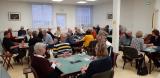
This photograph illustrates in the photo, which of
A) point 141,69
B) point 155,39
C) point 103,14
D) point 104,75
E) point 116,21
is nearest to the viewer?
point 104,75

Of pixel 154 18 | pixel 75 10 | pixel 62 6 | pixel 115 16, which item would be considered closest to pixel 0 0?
pixel 62 6

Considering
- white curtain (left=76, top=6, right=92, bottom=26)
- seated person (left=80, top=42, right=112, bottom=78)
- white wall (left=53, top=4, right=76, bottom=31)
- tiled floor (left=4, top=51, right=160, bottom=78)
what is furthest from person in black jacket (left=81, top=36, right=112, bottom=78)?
white curtain (left=76, top=6, right=92, bottom=26)

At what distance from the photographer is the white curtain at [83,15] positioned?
1309 centimetres

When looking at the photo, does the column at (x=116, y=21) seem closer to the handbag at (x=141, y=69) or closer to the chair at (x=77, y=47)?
the chair at (x=77, y=47)

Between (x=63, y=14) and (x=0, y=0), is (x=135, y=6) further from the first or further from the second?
(x=0, y=0)

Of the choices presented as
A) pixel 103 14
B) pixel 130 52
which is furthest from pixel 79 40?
pixel 103 14

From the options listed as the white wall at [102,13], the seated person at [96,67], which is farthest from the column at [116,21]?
the white wall at [102,13]

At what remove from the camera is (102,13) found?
503 inches

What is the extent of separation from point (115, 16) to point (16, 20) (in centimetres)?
663

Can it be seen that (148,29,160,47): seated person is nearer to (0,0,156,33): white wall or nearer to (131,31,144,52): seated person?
(131,31,144,52): seated person

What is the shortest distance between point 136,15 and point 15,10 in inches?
288

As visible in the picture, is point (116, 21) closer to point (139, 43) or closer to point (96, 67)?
point (139, 43)

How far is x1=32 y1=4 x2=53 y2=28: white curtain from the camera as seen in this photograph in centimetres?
1140

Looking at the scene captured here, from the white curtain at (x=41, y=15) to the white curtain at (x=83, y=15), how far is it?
85.5 inches
